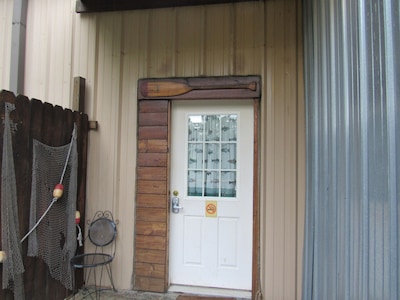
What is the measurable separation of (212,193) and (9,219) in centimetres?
173

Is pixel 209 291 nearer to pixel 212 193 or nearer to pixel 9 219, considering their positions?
pixel 212 193

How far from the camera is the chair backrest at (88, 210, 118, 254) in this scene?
9.78 feet

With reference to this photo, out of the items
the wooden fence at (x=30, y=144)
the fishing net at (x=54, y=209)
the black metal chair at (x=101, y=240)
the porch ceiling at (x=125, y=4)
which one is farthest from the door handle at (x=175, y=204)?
the porch ceiling at (x=125, y=4)

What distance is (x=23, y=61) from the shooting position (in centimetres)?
332

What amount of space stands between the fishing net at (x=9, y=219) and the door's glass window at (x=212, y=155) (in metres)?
1.54

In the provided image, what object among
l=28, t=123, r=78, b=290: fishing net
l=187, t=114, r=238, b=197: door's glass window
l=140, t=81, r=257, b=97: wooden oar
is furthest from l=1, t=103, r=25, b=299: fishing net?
l=187, t=114, r=238, b=197: door's glass window

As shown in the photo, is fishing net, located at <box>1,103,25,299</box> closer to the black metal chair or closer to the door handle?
the black metal chair

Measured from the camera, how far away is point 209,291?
2898 mm

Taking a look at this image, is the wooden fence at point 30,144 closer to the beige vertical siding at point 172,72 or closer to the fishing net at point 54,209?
the fishing net at point 54,209

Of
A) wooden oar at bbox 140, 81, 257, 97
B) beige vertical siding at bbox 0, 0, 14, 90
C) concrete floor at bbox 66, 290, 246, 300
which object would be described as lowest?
concrete floor at bbox 66, 290, 246, 300

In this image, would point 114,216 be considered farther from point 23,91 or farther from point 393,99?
point 393,99

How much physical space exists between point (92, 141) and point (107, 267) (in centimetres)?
132

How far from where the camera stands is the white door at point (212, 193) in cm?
293

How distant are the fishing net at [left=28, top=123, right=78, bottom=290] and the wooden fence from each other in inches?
1.8
